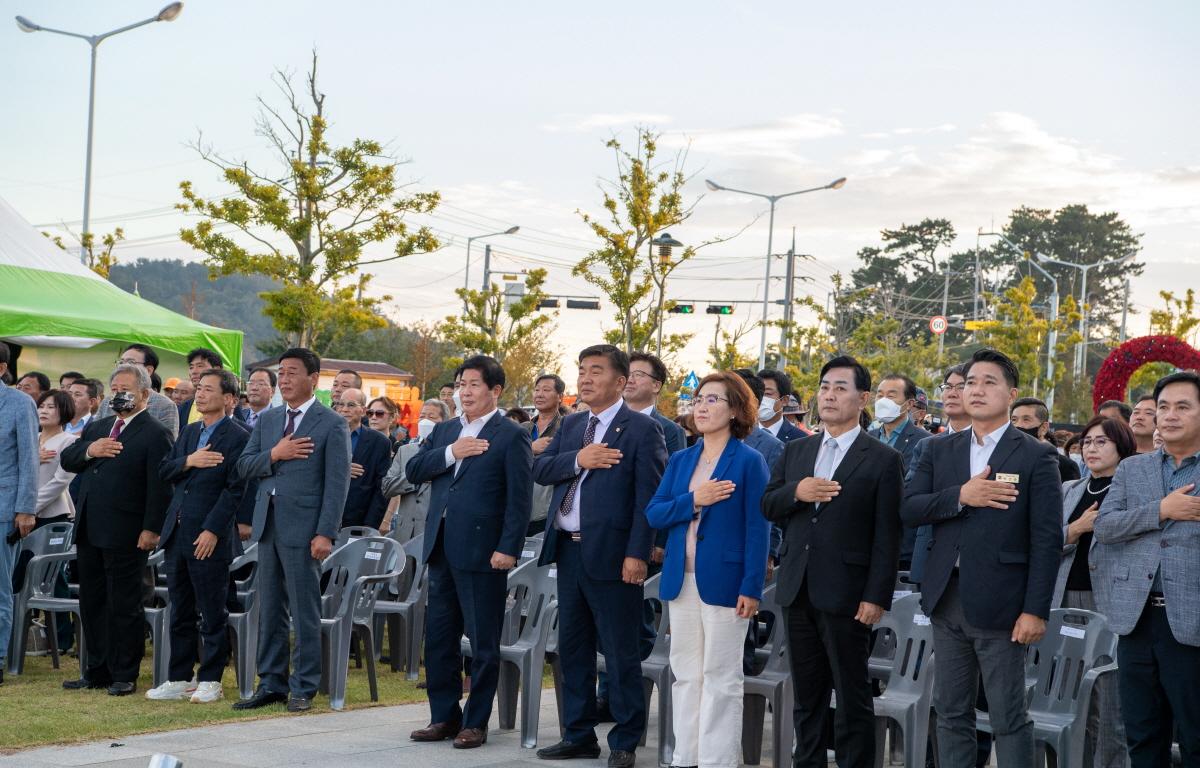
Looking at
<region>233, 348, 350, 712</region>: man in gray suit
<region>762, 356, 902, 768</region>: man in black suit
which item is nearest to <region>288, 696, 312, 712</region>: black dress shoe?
<region>233, 348, 350, 712</region>: man in gray suit

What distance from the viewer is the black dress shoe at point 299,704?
8156 mm

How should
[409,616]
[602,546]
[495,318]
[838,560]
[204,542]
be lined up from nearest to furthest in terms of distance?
[838,560], [602,546], [204,542], [409,616], [495,318]

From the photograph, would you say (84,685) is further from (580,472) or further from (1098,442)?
(1098,442)

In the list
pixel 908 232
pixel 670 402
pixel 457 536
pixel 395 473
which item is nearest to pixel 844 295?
pixel 670 402

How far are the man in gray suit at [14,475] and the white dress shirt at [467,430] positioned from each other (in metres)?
3.27

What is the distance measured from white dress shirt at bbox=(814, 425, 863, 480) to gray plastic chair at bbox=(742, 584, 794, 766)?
73cm

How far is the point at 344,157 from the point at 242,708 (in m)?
16.9

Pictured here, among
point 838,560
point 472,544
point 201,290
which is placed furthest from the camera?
point 201,290

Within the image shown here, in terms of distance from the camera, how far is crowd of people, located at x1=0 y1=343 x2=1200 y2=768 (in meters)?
5.60

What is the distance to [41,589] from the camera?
9.80m

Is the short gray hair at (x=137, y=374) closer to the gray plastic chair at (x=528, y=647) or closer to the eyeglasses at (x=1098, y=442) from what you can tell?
the gray plastic chair at (x=528, y=647)

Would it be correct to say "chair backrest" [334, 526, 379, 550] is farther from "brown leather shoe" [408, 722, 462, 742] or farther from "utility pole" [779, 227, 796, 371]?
"utility pole" [779, 227, 796, 371]

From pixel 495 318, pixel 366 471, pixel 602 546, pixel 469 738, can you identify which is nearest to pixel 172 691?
pixel 469 738

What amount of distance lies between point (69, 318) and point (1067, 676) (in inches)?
545
